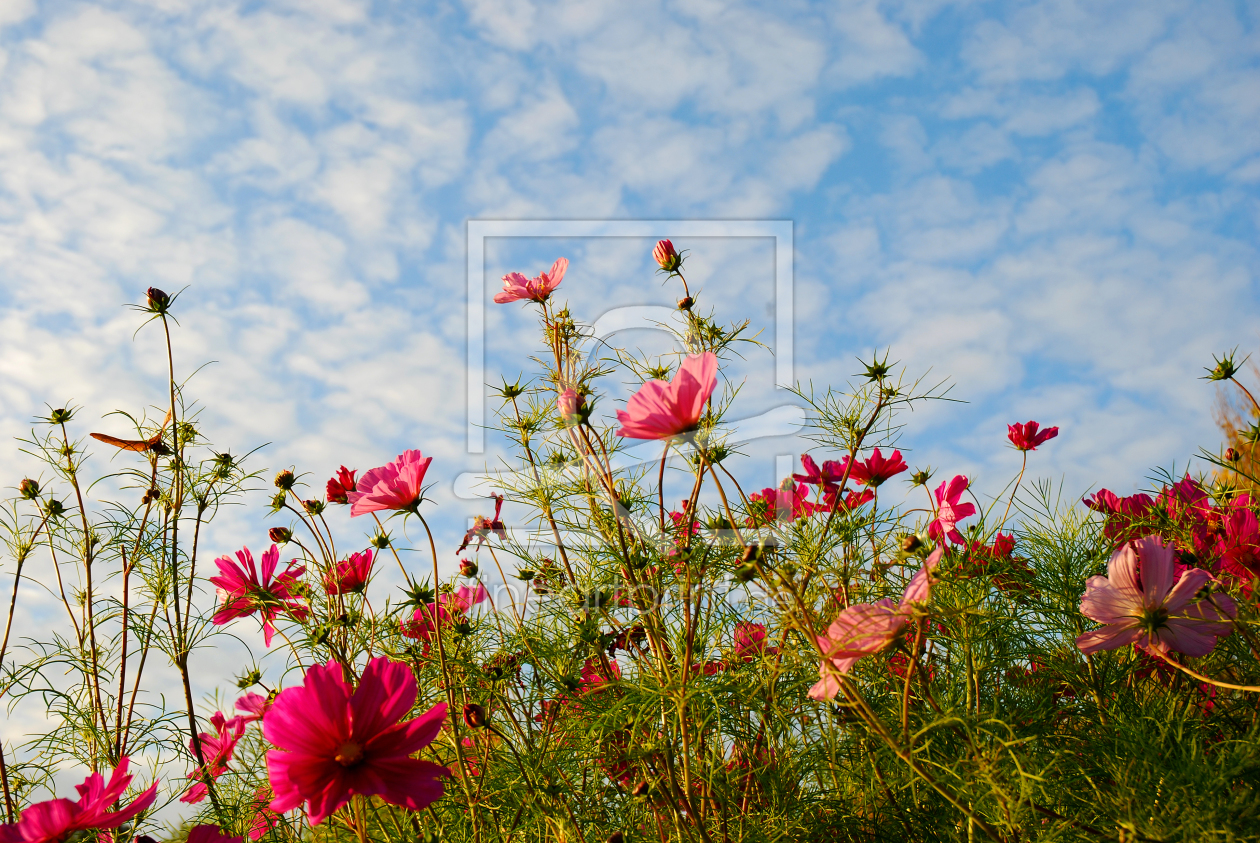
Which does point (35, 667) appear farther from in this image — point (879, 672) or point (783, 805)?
point (879, 672)

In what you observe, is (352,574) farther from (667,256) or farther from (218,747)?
(667,256)

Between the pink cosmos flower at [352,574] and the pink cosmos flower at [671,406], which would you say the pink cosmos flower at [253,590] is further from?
the pink cosmos flower at [671,406]

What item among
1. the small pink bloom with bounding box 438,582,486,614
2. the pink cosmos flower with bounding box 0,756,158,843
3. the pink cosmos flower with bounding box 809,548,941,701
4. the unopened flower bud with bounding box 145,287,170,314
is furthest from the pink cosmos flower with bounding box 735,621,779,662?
the unopened flower bud with bounding box 145,287,170,314

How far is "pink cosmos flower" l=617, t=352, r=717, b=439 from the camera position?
0.89m

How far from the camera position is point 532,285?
4.77 ft

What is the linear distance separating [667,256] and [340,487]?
2.23 ft

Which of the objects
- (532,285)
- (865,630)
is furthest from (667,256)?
(865,630)

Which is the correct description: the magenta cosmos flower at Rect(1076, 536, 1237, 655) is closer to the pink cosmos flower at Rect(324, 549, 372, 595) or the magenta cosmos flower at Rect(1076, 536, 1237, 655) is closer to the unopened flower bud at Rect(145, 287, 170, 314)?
the pink cosmos flower at Rect(324, 549, 372, 595)

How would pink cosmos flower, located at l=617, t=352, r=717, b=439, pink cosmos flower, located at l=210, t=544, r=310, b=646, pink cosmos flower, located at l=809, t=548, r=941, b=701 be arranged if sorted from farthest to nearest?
pink cosmos flower, located at l=210, t=544, r=310, b=646 → pink cosmos flower, located at l=617, t=352, r=717, b=439 → pink cosmos flower, located at l=809, t=548, r=941, b=701

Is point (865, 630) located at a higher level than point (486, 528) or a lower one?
lower

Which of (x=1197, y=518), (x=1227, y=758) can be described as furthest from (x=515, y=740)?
(x=1197, y=518)

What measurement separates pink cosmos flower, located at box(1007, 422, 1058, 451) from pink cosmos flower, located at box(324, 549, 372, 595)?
1272mm

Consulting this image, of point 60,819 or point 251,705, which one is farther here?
point 251,705

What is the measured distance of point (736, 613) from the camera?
1.12m
